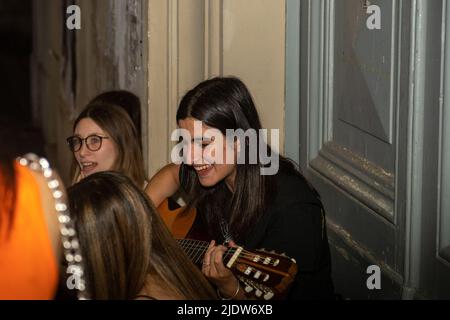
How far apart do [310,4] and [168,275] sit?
1656 millimetres

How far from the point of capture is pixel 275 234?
3131mm

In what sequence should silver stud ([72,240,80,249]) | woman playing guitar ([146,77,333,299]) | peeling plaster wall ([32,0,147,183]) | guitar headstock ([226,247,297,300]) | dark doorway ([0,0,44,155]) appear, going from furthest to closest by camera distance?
dark doorway ([0,0,44,155]) → peeling plaster wall ([32,0,147,183]) → woman playing guitar ([146,77,333,299]) → guitar headstock ([226,247,297,300]) → silver stud ([72,240,80,249])

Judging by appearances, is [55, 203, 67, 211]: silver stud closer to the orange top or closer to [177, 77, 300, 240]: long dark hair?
the orange top

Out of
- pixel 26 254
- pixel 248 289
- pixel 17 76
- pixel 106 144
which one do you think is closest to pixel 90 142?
pixel 106 144

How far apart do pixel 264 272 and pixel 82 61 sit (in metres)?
3.96

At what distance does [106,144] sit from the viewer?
12.7 feet

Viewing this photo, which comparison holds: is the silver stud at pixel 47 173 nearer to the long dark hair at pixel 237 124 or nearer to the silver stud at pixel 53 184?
the silver stud at pixel 53 184

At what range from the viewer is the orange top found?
5.63ft

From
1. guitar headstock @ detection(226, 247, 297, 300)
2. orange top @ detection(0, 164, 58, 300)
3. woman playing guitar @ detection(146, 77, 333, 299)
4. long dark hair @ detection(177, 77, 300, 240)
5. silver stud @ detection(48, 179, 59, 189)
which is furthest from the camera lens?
long dark hair @ detection(177, 77, 300, 240)

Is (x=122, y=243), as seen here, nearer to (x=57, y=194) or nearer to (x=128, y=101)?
(x=57, y=194)

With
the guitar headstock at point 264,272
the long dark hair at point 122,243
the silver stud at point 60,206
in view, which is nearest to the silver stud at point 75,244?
the long dark hair at point 122,243

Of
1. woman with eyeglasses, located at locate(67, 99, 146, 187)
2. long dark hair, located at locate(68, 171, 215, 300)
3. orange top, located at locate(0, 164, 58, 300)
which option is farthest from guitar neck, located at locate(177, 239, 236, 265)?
orange top, located at locate(0, 164, 58, 300)

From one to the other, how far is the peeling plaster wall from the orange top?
2461 millimetres

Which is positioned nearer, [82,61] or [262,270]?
[262,270]
